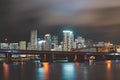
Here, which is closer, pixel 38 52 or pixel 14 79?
pixel 14 79

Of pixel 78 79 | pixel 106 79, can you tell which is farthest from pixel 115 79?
pixel 78 79

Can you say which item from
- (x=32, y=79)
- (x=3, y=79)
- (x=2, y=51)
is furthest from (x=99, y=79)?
(x=2, y=51)

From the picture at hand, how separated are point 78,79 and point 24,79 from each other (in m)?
9.15

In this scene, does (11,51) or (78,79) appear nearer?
(78,79)

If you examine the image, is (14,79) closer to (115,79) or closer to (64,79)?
(64,79)

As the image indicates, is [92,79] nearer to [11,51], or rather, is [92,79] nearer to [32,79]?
[32,79]

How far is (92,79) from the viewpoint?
61.7 metres

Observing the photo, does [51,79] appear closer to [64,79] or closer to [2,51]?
[64,79]

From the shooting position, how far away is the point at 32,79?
211ft

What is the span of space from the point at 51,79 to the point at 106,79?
Result: 9.42m

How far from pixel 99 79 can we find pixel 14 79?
1392 cm

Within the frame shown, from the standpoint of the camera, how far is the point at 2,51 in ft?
630

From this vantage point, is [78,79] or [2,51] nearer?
[78,79]

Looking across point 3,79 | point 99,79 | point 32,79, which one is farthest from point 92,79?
point 3,79
